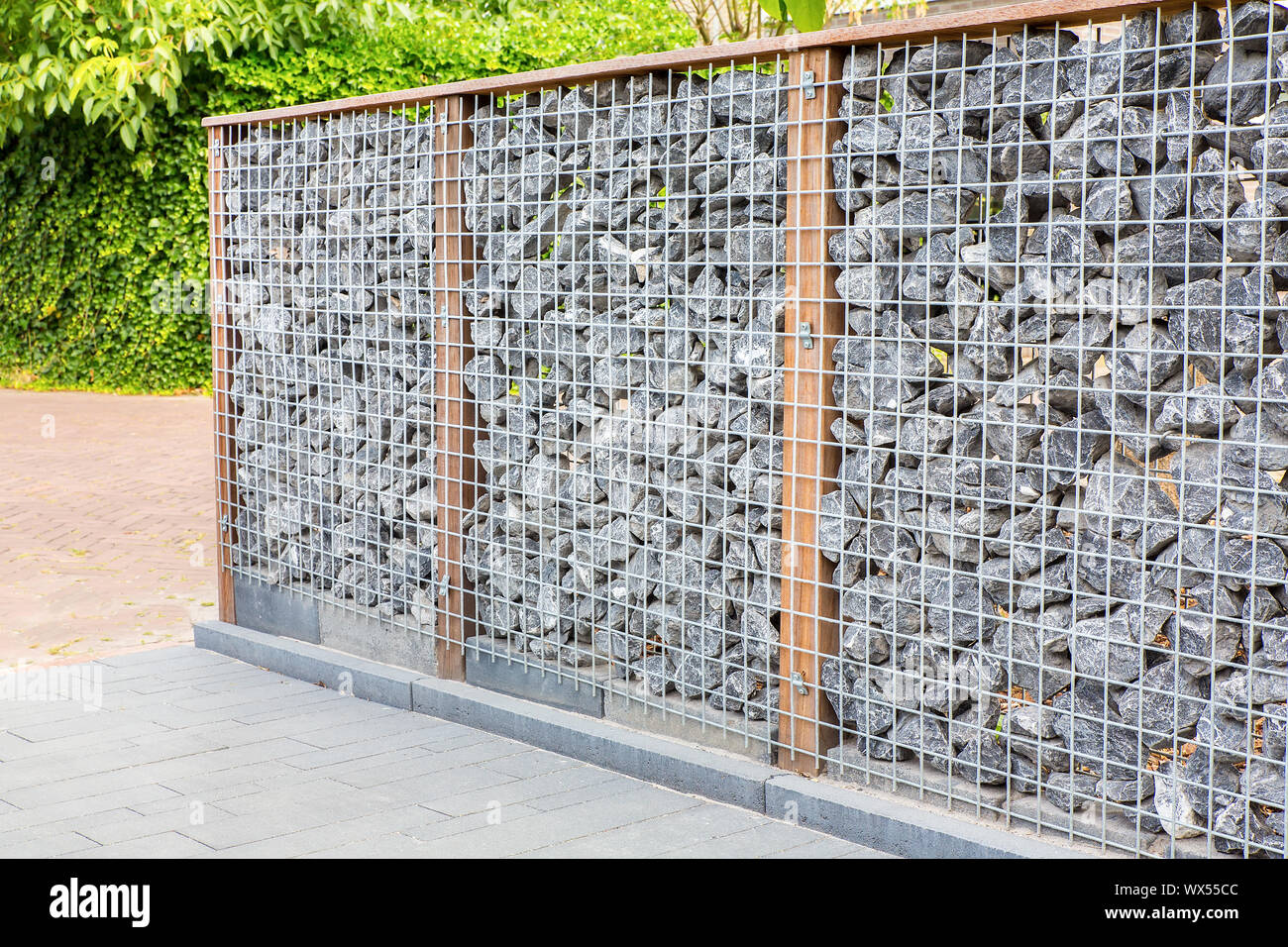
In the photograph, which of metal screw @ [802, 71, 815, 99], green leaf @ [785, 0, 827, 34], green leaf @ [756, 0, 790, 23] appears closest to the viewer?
green leaf @ [785, 0, 827, 34]

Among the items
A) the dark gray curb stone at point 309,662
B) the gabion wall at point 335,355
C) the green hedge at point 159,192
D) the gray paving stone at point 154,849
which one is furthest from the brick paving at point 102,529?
the gray paving stone at point 154,849

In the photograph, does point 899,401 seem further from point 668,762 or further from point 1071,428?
point 668,762

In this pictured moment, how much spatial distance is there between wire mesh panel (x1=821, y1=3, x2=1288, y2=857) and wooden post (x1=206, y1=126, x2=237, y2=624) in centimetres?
319

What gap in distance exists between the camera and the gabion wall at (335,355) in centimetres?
500

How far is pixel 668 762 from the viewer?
4090 mm

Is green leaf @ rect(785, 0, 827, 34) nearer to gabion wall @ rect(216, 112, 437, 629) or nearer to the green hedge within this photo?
gabion wall @ rect(216, 112, 437, 629)

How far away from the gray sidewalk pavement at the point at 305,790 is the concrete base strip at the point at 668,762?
0.05 meters

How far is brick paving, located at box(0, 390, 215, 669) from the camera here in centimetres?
634

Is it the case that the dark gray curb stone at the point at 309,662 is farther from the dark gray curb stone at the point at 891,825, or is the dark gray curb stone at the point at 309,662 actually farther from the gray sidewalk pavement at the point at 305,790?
the dark gray curb stone at the point at 891,825

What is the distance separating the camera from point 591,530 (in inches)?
172

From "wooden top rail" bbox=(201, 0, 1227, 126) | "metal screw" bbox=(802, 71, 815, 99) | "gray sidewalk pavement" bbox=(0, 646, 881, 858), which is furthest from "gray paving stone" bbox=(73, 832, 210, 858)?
"metal screw" bbox=(802, 71, 815, 99)

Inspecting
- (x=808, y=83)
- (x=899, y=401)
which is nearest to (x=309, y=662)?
(x=899, y=401)

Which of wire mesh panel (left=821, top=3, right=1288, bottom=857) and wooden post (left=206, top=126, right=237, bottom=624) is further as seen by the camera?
wooden post (left=206, top=126, right=237, bottom=624)

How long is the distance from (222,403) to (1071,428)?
13.0ft
